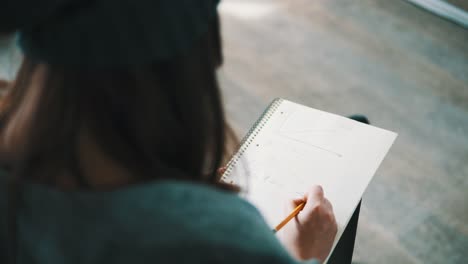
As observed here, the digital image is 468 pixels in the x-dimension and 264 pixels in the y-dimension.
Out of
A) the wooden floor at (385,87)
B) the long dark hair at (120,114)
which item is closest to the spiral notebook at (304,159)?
the long dark hair at (120,114)

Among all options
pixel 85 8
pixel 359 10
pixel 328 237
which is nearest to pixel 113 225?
pixel 85 8

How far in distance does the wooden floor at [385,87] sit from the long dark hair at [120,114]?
108 cm

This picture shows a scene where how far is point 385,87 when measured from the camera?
76.1 inches

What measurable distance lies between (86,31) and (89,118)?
8cm

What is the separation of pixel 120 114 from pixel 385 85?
1.61 metres

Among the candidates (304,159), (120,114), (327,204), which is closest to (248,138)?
(304,159)

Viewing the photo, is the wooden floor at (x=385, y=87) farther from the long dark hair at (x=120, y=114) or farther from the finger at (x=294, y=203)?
the long dark hair at (x=120, y=114)

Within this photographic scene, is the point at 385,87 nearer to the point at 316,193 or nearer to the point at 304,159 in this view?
A: the point at 304,159

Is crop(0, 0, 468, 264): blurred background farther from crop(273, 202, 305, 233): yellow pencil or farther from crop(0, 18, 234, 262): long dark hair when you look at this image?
crop(0, 18, 234, 262): long dark hair

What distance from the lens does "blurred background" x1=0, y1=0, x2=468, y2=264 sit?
152 cm

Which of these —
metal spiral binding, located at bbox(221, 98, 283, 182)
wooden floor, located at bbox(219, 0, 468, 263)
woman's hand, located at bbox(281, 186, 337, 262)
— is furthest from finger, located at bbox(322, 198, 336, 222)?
wooden floor, located at bbox(219, 0, 468, 263)

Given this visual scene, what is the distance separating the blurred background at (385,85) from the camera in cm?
152

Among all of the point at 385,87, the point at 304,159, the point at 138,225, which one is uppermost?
the point at 138,225

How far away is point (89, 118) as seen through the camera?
46 centimetres
